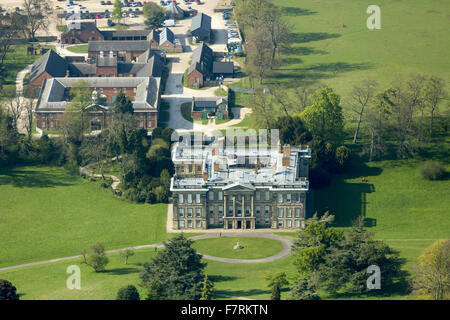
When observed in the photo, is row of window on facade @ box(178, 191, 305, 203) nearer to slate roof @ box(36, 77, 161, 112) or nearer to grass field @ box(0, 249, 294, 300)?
grass field @ box(0, 249, 294, 300)

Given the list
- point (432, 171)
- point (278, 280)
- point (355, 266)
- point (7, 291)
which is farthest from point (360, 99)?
point (7, 291)

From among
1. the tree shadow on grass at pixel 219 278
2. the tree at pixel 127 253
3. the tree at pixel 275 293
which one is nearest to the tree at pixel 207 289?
the tree shadow on grass at pixel 219 278

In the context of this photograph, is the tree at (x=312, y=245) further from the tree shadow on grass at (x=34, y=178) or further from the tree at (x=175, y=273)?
the tree shadow on grass at (x=34, y=178)

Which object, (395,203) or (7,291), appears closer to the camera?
(7,291)

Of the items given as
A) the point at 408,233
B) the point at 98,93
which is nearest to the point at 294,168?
the point at 408,233

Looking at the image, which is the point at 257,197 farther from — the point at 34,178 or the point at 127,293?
the point at 34,178

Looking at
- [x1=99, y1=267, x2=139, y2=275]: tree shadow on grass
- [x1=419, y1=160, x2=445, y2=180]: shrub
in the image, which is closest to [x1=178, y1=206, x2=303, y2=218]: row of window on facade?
[x1=99, y1=267, x2=139, y2=275]: tree shadow on grass
